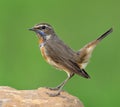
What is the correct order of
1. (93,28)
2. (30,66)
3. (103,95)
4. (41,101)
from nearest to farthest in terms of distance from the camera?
(41,101) → (103,95) → (30,66) → (93,28)

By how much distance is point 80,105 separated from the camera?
15289 mm

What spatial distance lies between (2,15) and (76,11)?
167cm

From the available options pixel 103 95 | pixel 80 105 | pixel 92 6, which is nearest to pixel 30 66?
pixel 103 95

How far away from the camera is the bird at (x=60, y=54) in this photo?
15789 mm

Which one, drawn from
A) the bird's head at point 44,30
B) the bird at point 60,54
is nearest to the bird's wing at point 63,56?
the bird at point 60,54

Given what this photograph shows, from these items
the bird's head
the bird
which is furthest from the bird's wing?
the bird's head

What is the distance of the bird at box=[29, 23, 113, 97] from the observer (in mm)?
15789

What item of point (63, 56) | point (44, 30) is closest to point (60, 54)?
point (63, 56)

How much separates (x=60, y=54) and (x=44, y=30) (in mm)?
436

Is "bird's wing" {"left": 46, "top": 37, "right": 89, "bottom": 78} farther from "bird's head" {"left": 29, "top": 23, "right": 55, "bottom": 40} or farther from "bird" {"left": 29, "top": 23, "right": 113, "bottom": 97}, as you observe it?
"bird's head" {"left": 29, "top": 23, "right": 55, "bottom": 40}

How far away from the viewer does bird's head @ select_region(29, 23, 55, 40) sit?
15.8 meters

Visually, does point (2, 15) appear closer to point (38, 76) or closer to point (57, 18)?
point (57, 18)

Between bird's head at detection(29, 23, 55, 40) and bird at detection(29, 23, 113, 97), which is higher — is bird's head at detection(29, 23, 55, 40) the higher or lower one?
the higher one

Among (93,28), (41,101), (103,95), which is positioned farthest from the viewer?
(93,28)
